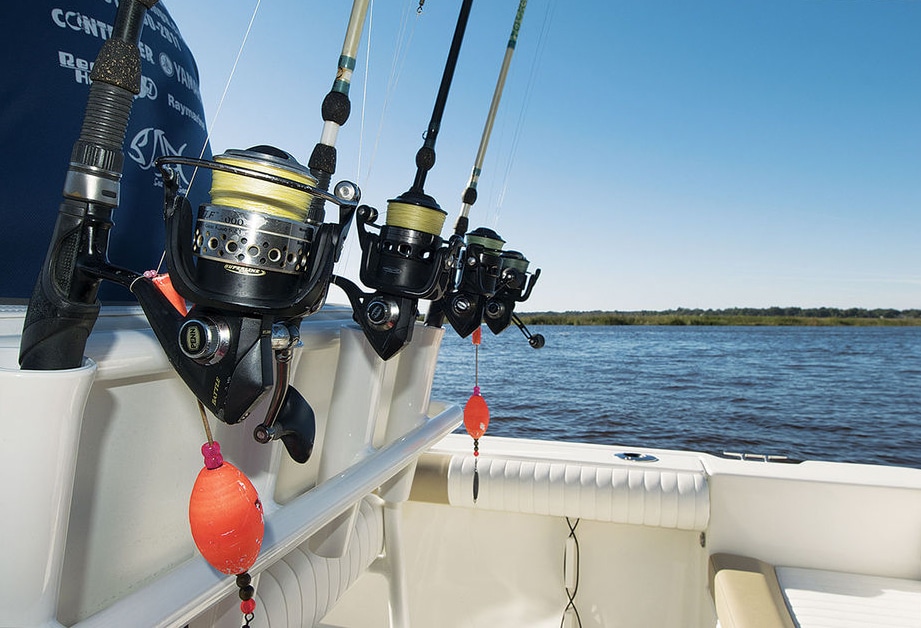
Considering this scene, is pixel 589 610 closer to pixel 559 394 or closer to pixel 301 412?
pixel 301 412

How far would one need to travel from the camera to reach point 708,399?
672 inches

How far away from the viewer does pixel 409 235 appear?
150 centimetres

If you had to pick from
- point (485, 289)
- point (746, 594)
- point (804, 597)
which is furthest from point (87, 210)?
point (804, 597)

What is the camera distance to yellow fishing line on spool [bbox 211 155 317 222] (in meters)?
0.84

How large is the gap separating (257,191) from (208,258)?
0.35 ft

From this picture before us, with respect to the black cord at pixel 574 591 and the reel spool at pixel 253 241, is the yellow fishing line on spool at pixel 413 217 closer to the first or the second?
the reel spool at pixel 253 241

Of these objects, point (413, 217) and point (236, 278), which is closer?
point (236, 278)

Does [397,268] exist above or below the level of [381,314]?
above

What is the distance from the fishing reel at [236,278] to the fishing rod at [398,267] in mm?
572

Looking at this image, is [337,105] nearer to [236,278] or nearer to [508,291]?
[236,278]

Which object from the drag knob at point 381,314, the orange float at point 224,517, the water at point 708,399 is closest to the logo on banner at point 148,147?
the drag knob at point 381,314

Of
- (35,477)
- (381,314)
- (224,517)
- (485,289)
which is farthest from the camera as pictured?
(485,289)

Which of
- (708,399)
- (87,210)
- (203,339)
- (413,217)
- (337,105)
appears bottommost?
(708,399)

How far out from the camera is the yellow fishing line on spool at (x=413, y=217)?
151cm
